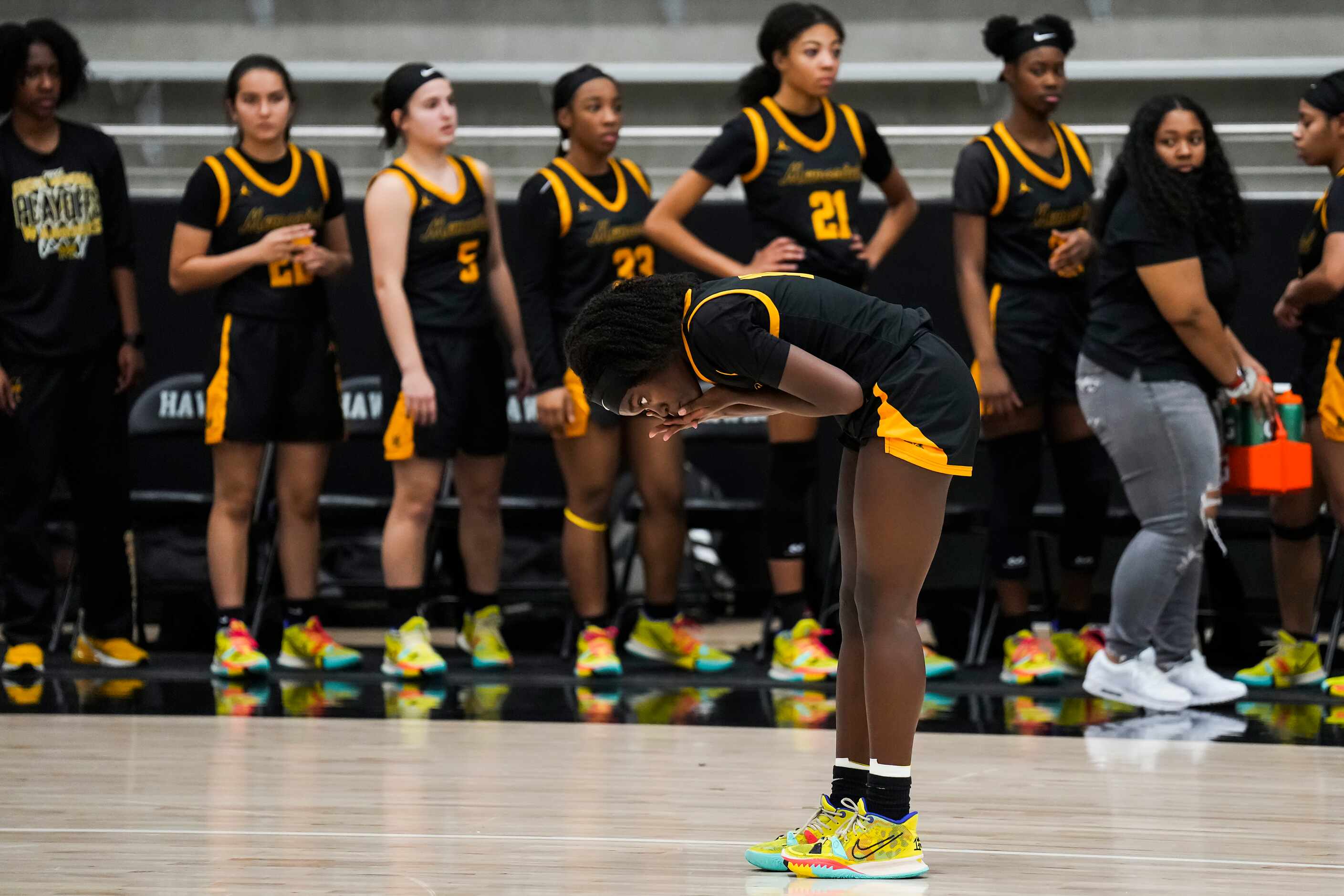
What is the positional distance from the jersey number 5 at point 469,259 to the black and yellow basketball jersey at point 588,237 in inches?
10.1

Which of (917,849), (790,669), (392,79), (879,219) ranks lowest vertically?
(790,669)

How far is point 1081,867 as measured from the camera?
2.46 meters

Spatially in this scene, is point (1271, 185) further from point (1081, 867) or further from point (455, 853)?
point (455, 853)

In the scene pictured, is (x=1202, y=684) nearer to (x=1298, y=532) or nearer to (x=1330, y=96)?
(x=1298, y=532)

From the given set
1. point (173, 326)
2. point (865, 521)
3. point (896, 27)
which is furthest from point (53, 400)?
point (896, 27)

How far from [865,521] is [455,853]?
86 centimetres

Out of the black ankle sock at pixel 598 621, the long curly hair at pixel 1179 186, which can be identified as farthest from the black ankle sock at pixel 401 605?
the long curly hair at pixel 1179 186

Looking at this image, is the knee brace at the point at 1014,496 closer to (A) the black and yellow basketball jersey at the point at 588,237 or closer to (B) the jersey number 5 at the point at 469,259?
(A) the black and yellow basketball jersey at the point at 588,237

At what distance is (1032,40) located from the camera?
14.5ft

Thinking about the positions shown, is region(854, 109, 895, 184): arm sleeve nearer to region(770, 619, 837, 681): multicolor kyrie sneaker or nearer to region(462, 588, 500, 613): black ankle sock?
region(770, 619, 837, 681): multicolor kyrie sneaker

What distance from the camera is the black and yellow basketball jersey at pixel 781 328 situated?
234 centimetres

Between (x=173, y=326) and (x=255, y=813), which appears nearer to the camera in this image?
(x=255, y=813)

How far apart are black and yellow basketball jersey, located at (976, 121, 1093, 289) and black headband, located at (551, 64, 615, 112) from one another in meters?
1.11

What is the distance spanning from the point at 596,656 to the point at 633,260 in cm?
116
